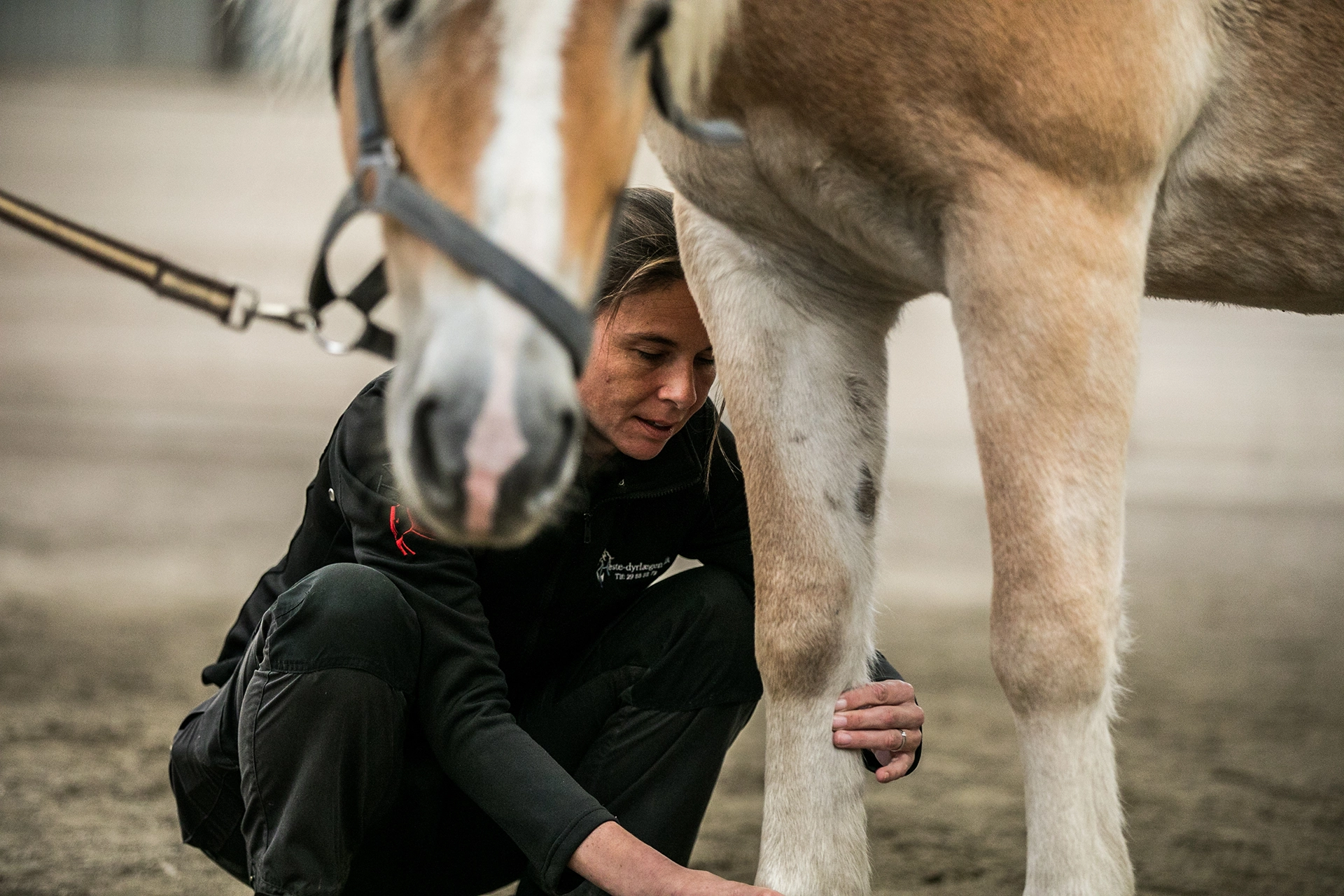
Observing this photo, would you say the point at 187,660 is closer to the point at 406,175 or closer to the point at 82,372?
the point at 406,175

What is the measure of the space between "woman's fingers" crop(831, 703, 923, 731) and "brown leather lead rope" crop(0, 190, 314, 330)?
66cm

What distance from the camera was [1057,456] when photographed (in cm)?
105

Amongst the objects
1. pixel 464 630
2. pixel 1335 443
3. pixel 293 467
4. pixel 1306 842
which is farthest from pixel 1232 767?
pixel 1335 443

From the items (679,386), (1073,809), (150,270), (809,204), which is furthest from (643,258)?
(1073,809)

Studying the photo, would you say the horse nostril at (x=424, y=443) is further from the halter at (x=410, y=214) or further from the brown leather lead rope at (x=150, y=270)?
the brown leather lead rope at (x=150, y=270)

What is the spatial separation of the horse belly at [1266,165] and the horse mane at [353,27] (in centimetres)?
46

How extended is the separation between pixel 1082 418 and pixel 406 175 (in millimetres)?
586

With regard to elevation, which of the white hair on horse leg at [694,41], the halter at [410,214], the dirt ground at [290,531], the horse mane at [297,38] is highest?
the white hair on horse leg at [694,41]

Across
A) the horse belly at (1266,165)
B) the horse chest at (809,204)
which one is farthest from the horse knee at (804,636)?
the horse belly at (1266,165)

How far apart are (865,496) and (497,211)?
690 millimetres

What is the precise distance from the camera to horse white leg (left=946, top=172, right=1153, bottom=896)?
40.6 inches

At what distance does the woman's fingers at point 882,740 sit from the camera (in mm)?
1305

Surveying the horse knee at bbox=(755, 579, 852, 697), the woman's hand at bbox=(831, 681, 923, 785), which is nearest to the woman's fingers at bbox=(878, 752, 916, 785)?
the woman's hand at bbox=(831, 681, 923, 785)

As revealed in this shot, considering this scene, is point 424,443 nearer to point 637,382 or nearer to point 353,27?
point 353,27
